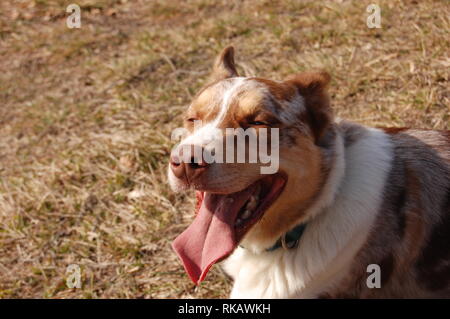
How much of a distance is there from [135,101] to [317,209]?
3.62m

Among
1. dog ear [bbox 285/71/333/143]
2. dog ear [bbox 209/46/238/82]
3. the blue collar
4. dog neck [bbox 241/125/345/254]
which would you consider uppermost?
dog ear [bbox 209/46/238/82]

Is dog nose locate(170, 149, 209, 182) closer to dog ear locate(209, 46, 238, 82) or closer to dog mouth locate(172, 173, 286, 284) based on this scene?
dog mouth locate(172, 173, 286, 284)

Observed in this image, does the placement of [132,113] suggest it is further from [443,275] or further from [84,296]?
[443,275]

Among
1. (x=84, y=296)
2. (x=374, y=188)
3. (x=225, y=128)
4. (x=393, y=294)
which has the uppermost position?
(x=225, y=128)

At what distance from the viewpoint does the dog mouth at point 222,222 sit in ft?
9.44

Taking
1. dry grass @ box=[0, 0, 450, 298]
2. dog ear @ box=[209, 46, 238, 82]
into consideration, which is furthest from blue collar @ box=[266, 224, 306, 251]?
dog ear @ box=[209, 46, 238, 82]

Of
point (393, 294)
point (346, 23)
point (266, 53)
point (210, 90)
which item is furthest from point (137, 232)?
point (346, 23)

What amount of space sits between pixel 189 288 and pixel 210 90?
1.68 meters

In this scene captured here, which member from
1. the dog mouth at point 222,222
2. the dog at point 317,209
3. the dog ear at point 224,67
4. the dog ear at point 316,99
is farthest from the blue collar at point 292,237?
the dog ear at point 224,67

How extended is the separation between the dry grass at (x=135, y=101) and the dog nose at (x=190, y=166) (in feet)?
4.88

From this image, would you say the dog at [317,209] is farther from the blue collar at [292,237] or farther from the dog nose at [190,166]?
the dog nose at [190,166]

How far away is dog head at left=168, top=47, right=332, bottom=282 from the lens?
2.77 m

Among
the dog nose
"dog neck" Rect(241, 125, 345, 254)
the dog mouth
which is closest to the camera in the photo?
the dog nose
